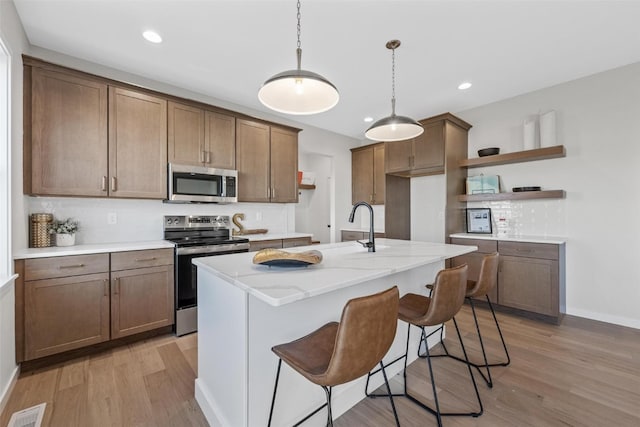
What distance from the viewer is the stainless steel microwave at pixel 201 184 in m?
2.89

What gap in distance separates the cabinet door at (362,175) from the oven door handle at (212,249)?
2629 mm

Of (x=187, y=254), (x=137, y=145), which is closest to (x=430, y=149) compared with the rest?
(x=187, y=254)

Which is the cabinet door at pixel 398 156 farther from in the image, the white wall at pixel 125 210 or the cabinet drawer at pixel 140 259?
the cabinet drawer at pixel 140 259

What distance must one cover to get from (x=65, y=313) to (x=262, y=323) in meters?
1.96

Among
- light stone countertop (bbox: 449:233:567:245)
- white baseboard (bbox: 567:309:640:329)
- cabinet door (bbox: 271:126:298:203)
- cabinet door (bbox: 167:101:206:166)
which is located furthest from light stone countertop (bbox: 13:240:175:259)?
white baseboard (bbox: 567:309:640:329)

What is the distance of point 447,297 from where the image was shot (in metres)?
1.49

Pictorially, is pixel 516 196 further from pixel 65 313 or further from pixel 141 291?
pixel 65 313

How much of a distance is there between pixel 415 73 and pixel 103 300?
3.69m

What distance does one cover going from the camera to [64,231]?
7.99ft

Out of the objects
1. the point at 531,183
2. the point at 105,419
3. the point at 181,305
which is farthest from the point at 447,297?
the point at 531,183

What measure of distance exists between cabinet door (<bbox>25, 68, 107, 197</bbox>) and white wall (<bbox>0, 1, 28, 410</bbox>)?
133 millimetres

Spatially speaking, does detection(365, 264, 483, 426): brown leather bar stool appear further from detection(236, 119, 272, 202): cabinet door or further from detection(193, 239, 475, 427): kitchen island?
detection(236, 119, 272, 202): cabinet door

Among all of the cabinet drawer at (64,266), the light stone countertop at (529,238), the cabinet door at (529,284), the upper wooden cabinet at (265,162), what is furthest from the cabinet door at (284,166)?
the cabinet door at (529,284)

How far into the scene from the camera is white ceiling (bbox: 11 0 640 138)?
6.62 ft
